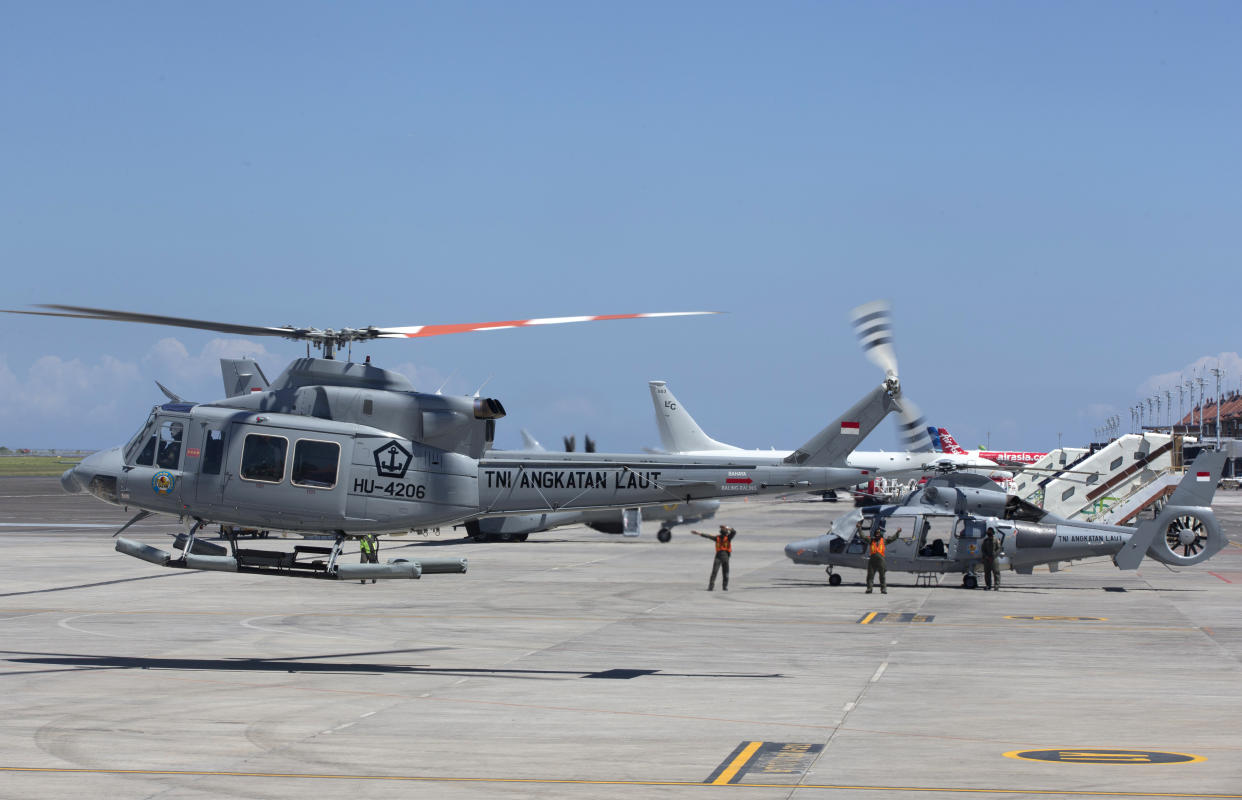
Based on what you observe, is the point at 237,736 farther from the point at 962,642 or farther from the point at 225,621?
the point at 962,642

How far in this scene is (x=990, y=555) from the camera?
32.3 meters

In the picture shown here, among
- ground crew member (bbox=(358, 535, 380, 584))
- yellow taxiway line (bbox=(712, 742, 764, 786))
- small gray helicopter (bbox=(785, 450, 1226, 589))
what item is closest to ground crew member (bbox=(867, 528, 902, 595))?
small gray helicopter (bbox=(785, 450, 1226, 589))

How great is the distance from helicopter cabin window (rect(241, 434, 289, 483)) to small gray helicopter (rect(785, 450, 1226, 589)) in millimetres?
18398

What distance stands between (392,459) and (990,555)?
733 inches

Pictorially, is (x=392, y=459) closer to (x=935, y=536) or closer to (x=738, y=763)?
(x=738, y=763)

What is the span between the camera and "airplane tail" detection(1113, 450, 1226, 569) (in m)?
32.9

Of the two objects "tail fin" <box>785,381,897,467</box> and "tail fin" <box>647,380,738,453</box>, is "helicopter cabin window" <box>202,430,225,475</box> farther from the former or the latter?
"tail fin" <box>647,380,738,453</box>

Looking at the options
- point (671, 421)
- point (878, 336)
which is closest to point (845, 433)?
point (878, 336)

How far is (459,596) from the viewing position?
30.6 meters

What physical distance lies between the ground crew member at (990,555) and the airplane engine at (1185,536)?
13.9 feet

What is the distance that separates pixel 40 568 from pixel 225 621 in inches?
577

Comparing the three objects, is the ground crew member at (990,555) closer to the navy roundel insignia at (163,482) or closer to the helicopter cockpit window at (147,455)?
the navy roundel insignia at (163,482)

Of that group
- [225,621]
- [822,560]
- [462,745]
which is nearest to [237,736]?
[462,745]

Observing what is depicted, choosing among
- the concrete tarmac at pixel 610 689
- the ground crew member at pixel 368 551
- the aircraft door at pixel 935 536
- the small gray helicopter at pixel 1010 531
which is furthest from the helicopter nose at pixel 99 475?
the aircraft door at pixel 935 536
